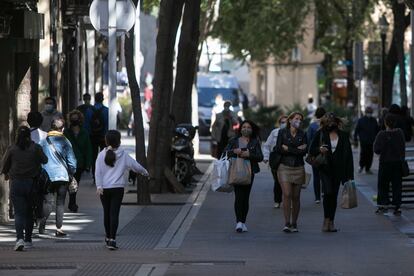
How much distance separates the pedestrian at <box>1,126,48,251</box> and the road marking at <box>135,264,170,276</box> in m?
2.10

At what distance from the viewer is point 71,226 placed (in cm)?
1808

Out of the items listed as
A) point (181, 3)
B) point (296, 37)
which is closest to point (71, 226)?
point (181, 3)

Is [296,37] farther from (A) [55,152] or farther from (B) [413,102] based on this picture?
(A) [55,152]

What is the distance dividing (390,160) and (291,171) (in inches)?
114

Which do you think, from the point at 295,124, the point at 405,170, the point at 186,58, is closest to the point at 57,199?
the point at 295,124

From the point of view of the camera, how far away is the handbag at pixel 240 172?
56.2 ft

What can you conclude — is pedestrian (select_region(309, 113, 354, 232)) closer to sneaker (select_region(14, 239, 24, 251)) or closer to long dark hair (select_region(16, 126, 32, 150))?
long dark hair (select_region(16, 126, 32, 150))

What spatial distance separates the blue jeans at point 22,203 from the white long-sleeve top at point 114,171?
83 cm

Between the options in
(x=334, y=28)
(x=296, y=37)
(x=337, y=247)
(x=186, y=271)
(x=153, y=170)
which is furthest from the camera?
A: (x=334, y=28)

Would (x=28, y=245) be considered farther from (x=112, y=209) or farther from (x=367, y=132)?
(x=367, y=132)

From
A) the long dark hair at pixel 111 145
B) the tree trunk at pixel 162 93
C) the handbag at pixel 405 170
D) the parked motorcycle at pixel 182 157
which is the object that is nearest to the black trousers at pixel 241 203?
the long dark hair at pixel 111 145

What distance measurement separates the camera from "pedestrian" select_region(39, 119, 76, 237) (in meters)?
16.5

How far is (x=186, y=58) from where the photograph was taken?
88.7 ft

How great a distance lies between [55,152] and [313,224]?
13.8ft
